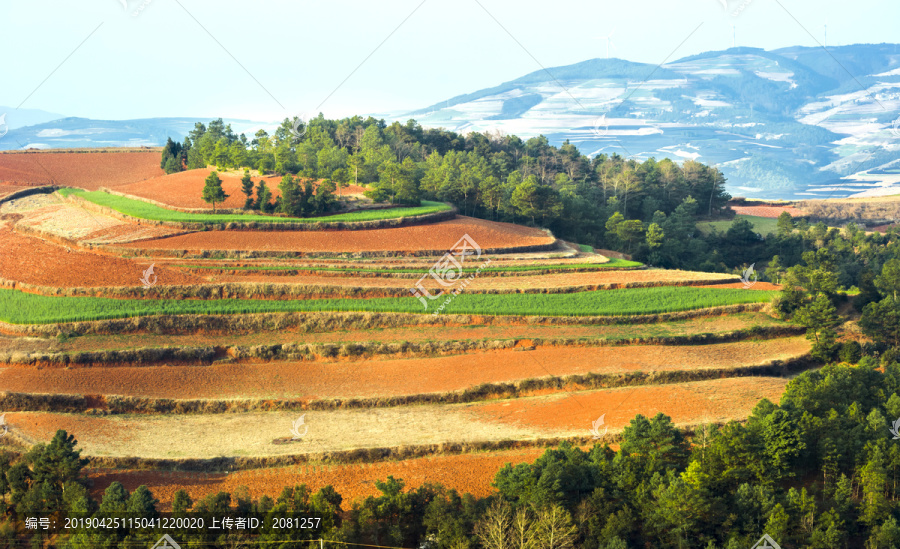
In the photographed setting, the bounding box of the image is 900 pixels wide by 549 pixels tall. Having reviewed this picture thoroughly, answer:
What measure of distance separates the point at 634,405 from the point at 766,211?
77.1 metres

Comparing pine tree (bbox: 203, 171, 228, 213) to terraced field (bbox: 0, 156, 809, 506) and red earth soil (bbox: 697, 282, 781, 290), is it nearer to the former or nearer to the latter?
terraced field (bbox: 0, 156, 809, 506)

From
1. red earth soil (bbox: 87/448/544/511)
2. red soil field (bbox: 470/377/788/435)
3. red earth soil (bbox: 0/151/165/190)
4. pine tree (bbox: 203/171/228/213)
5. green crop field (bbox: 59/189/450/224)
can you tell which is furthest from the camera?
red earth soil (bbox: 0/151/165/190)

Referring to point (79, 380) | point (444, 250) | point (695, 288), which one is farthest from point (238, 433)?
point (695, 288)

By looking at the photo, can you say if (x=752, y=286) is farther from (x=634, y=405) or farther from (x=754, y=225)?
(x=754, y=225)

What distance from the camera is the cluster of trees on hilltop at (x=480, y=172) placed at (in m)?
Result: 61.3

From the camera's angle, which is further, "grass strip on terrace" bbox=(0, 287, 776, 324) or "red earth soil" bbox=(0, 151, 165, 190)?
"red earth soil" bbox=(0, 151, 165, 190)

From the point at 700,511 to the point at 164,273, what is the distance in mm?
29625

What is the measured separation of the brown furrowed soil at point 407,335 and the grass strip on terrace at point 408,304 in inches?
49.5

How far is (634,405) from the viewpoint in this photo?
1140 inches

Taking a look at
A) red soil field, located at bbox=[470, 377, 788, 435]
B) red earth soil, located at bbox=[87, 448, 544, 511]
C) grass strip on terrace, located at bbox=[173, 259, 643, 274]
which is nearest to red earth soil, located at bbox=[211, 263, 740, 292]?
grass strip on terrace, located at bbox=[173, 259, 643, 274]

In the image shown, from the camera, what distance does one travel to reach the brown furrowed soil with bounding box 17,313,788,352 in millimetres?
31797

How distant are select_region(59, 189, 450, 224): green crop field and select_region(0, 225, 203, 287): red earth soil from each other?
8318 millimetres

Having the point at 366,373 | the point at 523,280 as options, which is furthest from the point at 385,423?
the point at 523,280

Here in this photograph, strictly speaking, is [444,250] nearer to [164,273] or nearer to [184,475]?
[164,273]
